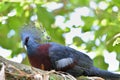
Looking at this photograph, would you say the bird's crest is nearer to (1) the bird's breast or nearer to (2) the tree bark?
(1) the bird's breast

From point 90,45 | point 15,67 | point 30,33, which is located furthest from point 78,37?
point 15,67

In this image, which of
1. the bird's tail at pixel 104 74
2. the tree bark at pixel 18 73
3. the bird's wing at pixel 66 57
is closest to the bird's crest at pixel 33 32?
the bird's wing at pixel 66 57

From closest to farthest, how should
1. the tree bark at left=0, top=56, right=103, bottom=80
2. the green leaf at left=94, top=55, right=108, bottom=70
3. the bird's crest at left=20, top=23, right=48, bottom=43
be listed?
the tree bark at left=0, top=56, right=103, bottom=80 < the bird's crest at left=20, top=23, right=48, bottom=43 < the green leaf at left=94, top=55, right=108, bottom=70

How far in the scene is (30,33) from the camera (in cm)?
154

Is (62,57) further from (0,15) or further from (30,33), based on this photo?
(0,15)

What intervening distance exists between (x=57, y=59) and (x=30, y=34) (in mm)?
210

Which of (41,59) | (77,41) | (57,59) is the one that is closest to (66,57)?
(57,59)

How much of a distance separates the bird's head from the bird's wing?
0.13 metres

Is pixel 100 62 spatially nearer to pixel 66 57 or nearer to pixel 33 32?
pixel 66 57

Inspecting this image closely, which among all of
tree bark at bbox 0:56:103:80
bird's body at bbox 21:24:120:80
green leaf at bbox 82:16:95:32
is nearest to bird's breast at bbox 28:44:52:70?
bird's body at bbox 21:24:120:80

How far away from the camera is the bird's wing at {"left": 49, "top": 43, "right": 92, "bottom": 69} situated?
163 centimetres

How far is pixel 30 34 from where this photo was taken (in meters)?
1.54

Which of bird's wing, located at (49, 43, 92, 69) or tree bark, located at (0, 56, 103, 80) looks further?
bird's wing, located at (49, 43, 92, 69)

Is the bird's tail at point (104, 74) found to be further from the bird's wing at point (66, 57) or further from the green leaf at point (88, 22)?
the green leaf at point (88, 22)
